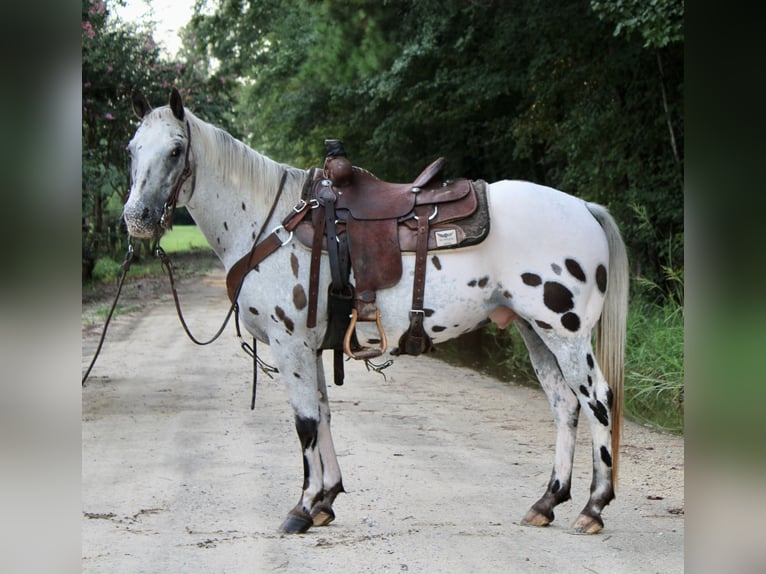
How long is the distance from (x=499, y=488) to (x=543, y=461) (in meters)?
0.80

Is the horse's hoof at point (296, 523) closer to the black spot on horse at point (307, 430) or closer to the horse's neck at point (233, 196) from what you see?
the black spot on horse at point (307, 430)

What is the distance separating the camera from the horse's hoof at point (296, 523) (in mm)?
4137

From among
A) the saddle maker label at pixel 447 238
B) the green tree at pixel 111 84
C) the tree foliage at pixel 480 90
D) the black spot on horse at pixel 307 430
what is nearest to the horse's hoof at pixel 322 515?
the black spot on horse at pixel 307 430

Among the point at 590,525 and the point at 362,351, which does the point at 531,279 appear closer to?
the point at 362,351

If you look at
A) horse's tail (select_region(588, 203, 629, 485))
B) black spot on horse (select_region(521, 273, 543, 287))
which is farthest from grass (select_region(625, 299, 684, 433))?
black spot on horse (select_region(521, 273, 543, 287))

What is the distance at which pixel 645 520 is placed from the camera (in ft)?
14.4

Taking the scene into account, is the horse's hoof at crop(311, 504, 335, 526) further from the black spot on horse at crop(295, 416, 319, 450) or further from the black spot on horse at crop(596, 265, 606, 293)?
the black spot on horse at crop(596, 265, 606, 293)

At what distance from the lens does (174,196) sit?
13.5ft

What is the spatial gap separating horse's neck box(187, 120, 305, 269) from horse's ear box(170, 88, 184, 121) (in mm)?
185

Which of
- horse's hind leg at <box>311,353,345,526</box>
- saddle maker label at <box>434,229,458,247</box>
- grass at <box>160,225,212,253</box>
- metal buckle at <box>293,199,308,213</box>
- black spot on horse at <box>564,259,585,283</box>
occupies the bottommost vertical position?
horse's hind leg at <box>311,353,345,526</box>

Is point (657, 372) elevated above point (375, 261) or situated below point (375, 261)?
below

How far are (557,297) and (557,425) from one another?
0.71m

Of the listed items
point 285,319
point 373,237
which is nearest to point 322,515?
point 285,319

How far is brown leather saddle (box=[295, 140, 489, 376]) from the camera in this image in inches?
163
